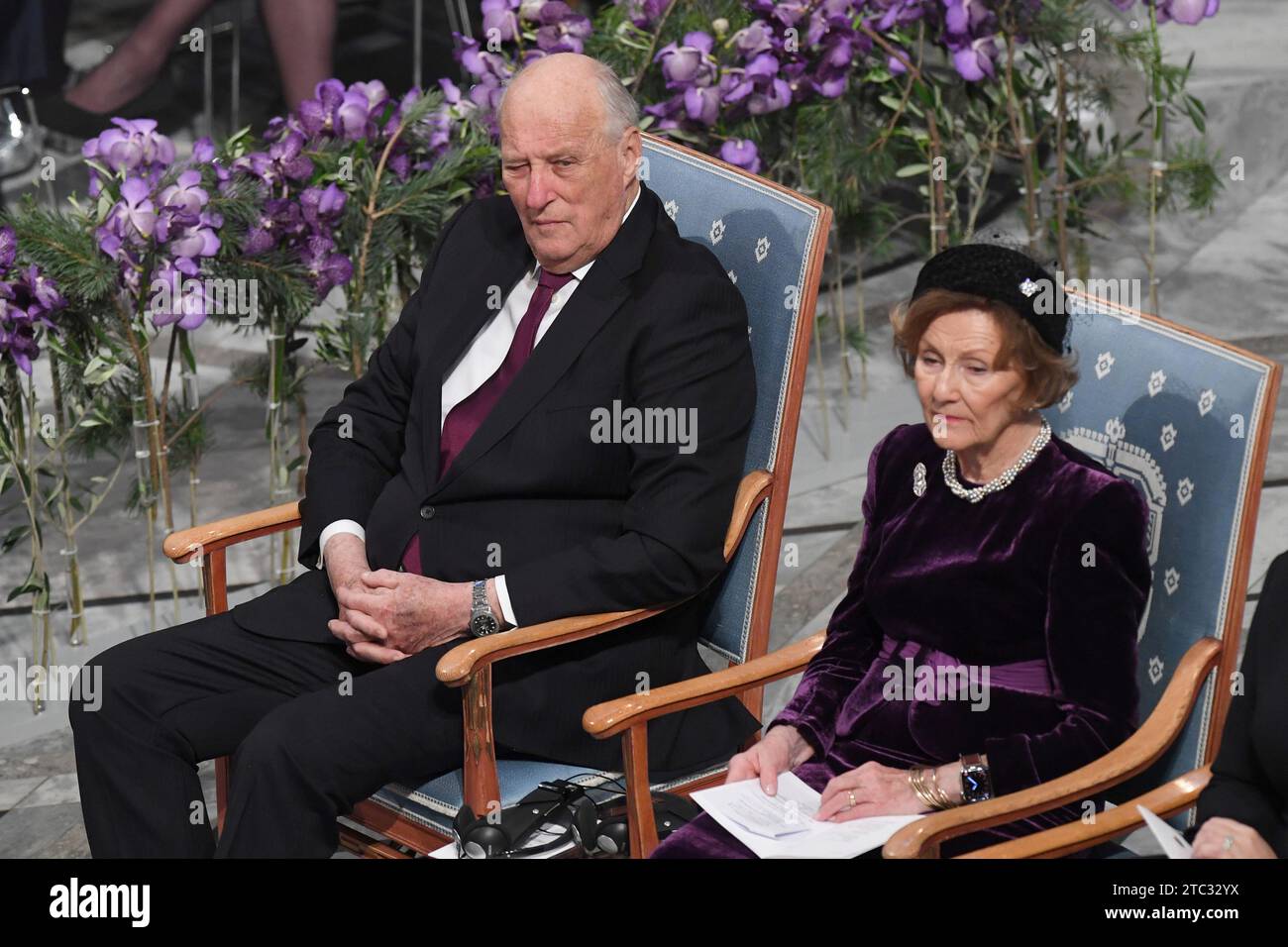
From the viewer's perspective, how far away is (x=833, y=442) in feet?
16.9

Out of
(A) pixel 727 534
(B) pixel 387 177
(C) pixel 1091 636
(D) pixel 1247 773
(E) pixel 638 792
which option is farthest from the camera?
(B) pixel 387 177

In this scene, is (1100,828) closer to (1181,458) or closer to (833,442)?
(1181,458)

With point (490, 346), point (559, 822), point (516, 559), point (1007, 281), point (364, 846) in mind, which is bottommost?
point (364, 846)

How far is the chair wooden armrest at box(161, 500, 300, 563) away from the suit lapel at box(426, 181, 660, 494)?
1.12ft

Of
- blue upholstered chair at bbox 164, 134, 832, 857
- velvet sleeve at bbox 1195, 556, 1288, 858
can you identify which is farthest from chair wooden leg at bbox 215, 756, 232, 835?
velvet sleeve at bbox 1195, 556, 1288, 858

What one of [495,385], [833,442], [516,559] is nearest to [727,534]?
[516,559]

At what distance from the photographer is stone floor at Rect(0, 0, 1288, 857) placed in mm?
3850

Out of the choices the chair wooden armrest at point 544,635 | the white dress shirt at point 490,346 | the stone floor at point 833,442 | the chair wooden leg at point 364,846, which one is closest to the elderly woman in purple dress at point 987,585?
the chair wooden armrest at point 544,635

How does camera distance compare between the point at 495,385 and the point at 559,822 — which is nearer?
the point at 559,822

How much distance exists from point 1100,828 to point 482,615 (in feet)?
3.49

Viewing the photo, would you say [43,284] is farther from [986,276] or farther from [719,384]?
[986,276]

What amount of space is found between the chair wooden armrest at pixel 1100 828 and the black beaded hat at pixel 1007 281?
60cm
